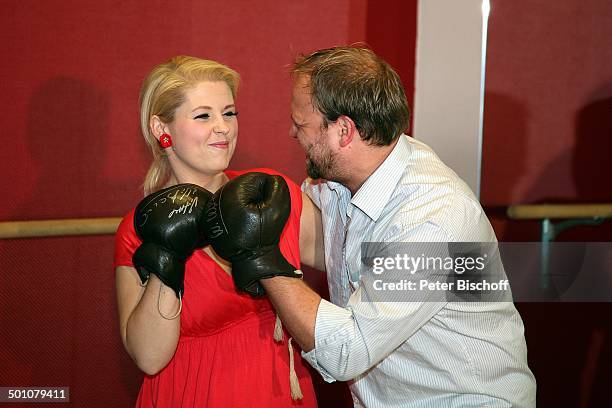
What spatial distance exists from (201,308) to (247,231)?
1.20 feet

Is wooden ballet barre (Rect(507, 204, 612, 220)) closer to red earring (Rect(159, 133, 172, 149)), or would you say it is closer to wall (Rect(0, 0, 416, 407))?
wall (Rect(0, 0, 416, 407))

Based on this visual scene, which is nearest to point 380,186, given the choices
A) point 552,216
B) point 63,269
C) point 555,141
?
point 63,269

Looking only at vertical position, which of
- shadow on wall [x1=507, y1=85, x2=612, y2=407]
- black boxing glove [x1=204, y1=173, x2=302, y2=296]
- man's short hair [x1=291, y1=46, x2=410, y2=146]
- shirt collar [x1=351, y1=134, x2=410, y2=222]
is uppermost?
man's short hair [x1=291, y1=46, x2=410, y2=146]

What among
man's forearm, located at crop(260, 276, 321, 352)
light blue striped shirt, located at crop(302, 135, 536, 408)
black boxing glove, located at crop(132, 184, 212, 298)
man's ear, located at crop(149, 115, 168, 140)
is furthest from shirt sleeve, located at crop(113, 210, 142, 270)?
light blue striped shirt, located at crop(302, 135, 536, 408)

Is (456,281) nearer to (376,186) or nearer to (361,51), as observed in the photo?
(376,186)

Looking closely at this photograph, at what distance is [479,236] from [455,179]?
0.49ft

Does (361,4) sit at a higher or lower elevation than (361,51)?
higher

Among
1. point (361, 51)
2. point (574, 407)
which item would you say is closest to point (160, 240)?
point (361, 51)

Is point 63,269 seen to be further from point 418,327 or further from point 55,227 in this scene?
point 418,327

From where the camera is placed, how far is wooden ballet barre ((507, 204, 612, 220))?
2973mm

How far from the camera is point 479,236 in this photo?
1.67m

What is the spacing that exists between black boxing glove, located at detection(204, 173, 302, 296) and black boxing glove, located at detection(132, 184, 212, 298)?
4 cm

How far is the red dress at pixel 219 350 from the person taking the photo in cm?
186

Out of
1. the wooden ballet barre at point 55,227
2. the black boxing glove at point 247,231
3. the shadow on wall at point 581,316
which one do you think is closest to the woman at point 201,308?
the black boxing glove at point 247,231
